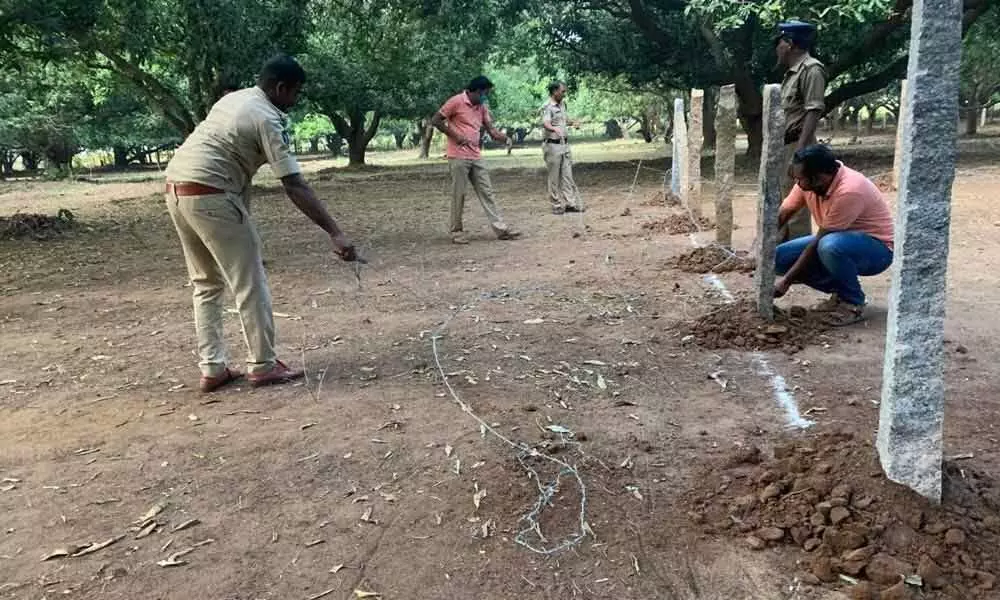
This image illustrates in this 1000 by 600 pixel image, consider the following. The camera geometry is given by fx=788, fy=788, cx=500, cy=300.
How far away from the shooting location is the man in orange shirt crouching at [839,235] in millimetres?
4816

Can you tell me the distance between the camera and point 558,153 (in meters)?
11.3

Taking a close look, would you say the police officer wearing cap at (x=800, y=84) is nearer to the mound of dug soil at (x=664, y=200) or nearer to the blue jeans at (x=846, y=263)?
the blue jeans at (x=846, y=263)

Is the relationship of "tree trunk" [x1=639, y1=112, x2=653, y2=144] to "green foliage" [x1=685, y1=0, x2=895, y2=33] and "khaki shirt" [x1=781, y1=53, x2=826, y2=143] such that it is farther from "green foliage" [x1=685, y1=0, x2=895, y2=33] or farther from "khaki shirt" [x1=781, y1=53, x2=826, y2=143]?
"khaki shirt" [x1=781, y1=53, x2=826, y2=143]

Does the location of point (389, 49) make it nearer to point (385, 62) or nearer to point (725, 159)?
point (385, 62)

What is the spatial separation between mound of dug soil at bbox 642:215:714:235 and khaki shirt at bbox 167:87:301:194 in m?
5.82

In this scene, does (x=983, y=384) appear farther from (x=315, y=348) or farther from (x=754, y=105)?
(x=754, y=105)

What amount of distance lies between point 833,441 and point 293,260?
270 inches

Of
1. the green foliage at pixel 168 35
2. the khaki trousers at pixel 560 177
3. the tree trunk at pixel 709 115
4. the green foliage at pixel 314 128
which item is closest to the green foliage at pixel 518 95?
the green foliage at pixel 314 128

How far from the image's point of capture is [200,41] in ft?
45.6

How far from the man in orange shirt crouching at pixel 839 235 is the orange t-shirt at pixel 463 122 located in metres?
4.45

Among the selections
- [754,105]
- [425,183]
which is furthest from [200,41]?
[754,105]

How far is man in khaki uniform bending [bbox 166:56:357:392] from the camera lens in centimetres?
414

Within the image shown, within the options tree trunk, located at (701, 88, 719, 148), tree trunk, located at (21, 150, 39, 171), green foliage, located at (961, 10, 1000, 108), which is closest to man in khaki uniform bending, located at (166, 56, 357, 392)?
green foliage, located at (961, 10, 1000, 108)

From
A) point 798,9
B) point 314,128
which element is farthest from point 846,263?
point 314,128
